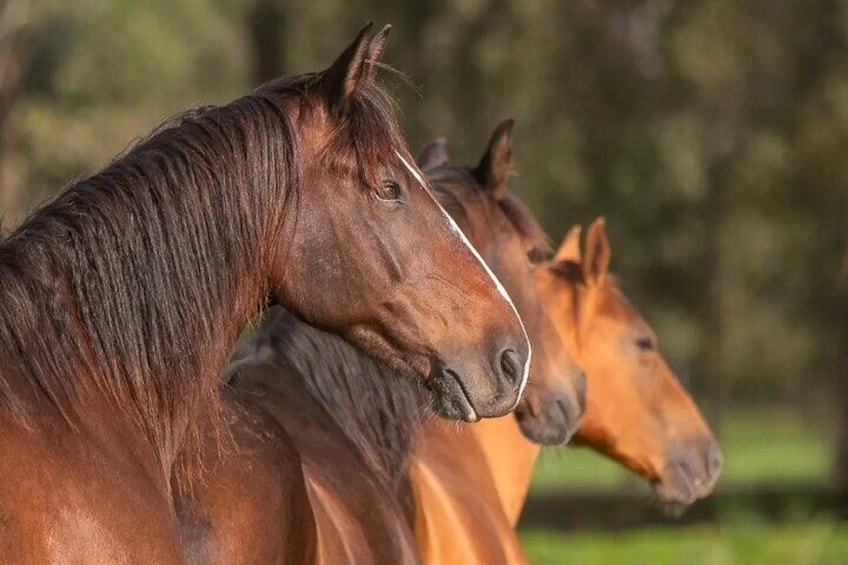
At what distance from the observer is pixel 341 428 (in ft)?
15.7

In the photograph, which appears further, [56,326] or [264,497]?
[264,497]

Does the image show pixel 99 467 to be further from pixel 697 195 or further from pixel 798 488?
pixel 697 195

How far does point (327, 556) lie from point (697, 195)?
51.8 ft

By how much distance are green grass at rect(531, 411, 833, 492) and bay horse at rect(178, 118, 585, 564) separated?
18.0 m

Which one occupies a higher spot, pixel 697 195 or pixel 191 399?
pixel 191 399

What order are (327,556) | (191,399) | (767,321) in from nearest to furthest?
(191,399) < (327,556) < (767,321)

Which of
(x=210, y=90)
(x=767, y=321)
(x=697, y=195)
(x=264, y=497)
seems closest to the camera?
(x=264, y=497)

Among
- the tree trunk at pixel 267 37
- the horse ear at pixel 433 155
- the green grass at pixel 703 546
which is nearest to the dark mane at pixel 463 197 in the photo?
the horse ear at pixel 433 155

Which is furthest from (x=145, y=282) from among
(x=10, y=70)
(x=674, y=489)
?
(x=10, y=70)

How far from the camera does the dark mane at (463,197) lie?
5.44 metres

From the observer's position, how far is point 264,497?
148 inches

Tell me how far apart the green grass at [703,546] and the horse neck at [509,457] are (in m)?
5.88

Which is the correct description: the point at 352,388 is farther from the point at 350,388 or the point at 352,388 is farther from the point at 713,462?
the point at 713,462

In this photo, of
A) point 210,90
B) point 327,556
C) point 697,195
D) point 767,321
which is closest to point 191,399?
point 327,556
